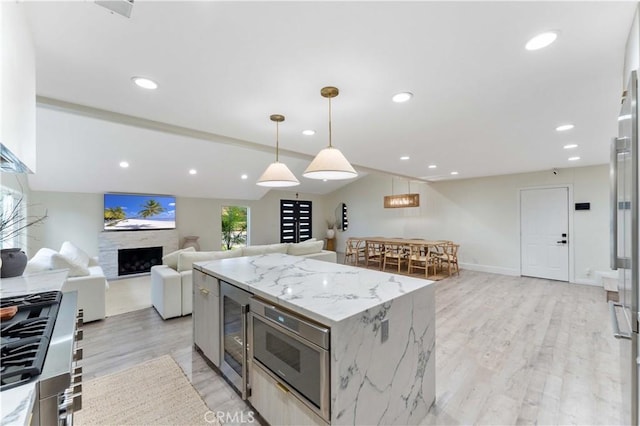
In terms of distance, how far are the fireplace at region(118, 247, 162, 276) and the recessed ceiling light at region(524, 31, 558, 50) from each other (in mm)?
7581

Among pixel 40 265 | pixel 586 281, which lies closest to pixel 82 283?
pixel 40 265

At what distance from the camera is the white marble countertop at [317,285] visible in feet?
4.82

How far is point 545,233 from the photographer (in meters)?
5.87

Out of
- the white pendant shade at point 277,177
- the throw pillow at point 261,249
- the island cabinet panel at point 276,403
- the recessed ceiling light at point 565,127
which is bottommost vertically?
the island cabinet panel at point 276,403

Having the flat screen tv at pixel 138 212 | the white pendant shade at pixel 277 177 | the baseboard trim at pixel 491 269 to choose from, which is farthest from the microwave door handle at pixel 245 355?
the baseboard trim at pixel 491 269

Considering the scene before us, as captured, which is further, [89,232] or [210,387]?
[89,232]

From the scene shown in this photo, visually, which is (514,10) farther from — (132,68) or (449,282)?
(449,282)

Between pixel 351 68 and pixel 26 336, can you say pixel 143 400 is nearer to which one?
pixel 26 336

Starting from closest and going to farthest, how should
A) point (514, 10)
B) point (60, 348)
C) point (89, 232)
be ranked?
point (60, 348) → point (514, 10) → point (89, 232)

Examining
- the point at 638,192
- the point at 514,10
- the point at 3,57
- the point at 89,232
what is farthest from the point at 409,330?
the point at 89,232

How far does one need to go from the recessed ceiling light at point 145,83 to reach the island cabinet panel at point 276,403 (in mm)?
2198

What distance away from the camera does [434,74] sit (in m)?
1.97

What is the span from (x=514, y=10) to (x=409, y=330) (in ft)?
5.96

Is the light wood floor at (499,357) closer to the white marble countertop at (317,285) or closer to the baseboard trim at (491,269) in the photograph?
the white marble countertop at (317,285)
